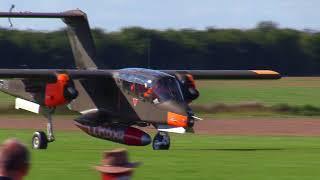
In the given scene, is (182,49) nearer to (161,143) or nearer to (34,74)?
(34,74)

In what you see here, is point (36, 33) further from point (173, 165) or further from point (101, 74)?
point (173, 165)

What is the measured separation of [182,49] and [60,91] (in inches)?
2840

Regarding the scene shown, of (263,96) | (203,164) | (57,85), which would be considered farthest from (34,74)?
(263,96)

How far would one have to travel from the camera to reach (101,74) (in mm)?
29625

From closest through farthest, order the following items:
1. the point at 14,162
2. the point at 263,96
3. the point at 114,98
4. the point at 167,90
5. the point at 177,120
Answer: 1. the point at 14,162
2. the point at 177,120
3. the point at 167,90
4. the point at 114,98
5. the point at 263,96

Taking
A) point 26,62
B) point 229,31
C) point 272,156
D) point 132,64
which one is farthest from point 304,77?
point 272,156

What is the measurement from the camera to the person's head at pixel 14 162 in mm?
6488

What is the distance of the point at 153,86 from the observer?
27.4 meters

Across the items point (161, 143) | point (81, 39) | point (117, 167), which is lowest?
point (161, 143)

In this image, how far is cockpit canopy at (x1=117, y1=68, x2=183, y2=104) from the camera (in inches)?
1068

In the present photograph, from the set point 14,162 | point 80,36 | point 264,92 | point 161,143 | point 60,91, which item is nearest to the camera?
point 14,162

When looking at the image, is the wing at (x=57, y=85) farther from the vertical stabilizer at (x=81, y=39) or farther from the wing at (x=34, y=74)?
the vertical stabilizer at (x=81, y=39)

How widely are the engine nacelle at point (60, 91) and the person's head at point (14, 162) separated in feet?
69.0

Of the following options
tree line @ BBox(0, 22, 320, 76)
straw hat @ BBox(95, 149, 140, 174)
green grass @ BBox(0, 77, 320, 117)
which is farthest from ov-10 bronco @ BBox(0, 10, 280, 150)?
tree line @ BBox(0, 22, 320, 76)
